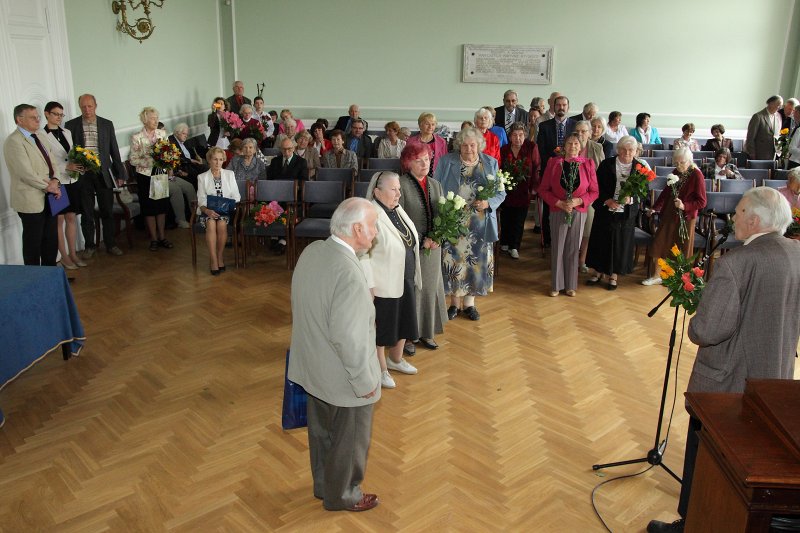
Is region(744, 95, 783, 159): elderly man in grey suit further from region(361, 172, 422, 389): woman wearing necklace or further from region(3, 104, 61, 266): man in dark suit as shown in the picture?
region(3, 104, 61, 266): man in dark suit

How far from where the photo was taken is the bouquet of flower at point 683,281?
3.65 metres

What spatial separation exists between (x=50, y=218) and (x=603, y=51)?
1083 centimetres

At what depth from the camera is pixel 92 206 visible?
7.95m

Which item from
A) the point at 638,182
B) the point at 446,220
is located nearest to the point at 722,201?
the point at 638,182

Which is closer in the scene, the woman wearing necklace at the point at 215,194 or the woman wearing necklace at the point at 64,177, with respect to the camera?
the woman wearing necklace at the point at 64,177

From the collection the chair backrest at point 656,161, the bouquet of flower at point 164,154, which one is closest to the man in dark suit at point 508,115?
the chair backrest at point 656,161

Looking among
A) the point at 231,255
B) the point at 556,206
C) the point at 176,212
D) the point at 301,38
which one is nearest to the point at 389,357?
the point at 556,206

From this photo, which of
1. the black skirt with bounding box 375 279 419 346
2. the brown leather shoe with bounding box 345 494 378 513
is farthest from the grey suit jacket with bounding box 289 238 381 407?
the black skirt with bounding box 375 279 419 346

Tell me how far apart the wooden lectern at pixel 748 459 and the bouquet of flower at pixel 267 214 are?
583cm

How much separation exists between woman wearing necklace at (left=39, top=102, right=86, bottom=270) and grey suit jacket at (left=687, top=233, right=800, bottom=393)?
628cm

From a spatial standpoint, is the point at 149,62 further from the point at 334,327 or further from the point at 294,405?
the point at 334,327

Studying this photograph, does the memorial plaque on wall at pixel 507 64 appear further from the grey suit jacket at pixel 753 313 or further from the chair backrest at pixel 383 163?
the grey suit jacket at pixel 753 313

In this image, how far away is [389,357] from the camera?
5.46 meters

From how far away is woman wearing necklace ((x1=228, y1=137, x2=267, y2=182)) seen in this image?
836 cm
